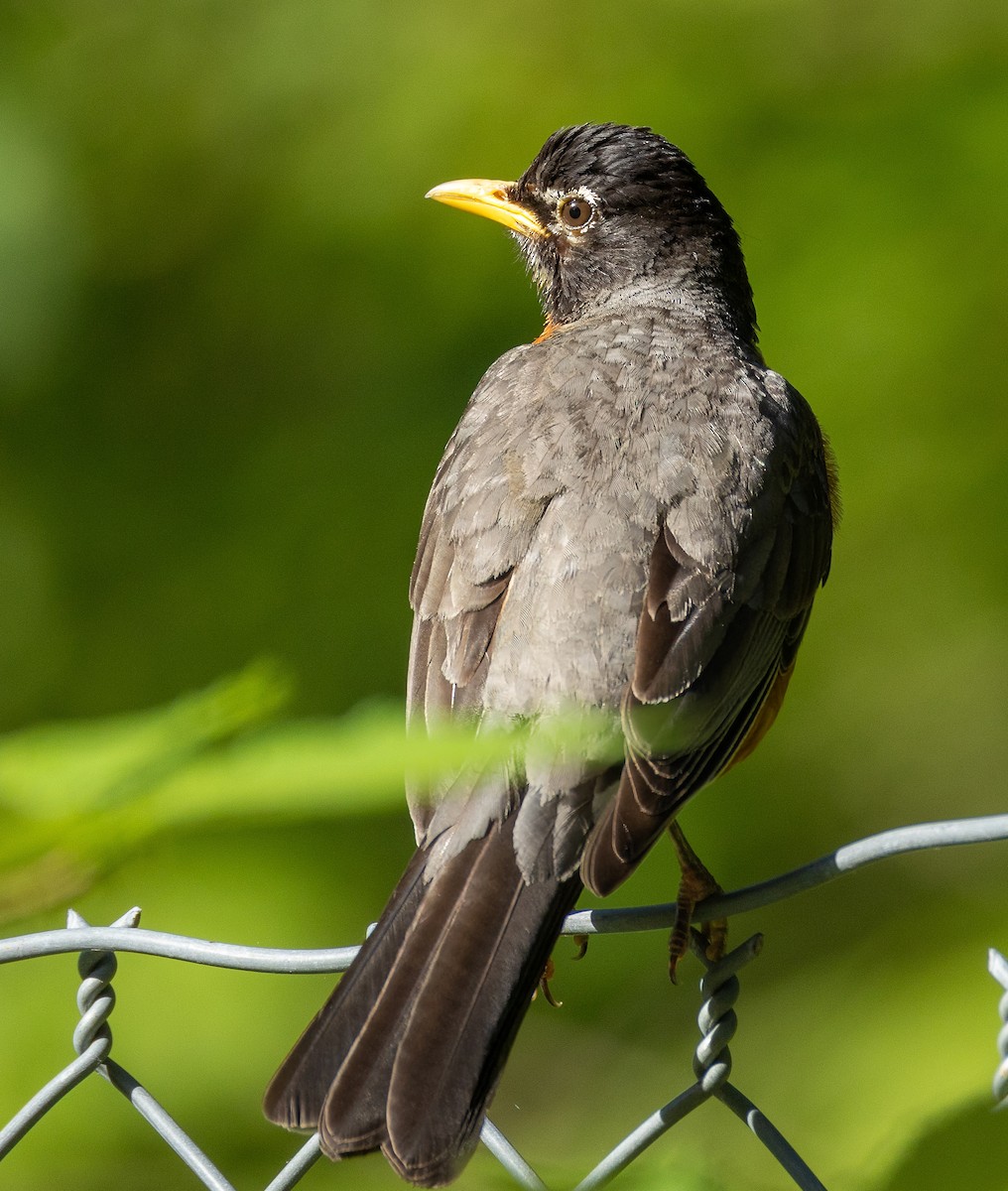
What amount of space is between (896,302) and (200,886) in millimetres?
2675

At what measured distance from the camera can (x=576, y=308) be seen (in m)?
4.52

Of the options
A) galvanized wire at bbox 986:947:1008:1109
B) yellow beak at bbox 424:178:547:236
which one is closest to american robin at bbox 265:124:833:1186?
yellow beak at bbox 424:178:547:236

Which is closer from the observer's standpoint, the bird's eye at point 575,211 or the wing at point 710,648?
the wing at point 710,648

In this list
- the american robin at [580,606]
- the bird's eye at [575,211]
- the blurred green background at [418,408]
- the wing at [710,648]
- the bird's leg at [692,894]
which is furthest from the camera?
the bird's eye at [575,211]

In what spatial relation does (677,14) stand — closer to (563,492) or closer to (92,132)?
(92,132)

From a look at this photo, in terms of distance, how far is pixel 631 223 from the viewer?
4.41 meters

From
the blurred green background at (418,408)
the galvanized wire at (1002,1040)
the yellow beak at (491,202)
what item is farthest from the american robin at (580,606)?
the blurred green background at (418,408)

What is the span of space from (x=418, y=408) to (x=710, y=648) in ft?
8.09

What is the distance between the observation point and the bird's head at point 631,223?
4.31 meters

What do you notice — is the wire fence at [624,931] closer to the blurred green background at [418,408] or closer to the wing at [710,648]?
the wing at [710,648]

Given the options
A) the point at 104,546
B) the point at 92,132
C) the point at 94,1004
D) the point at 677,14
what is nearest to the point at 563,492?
the point at 94,1004

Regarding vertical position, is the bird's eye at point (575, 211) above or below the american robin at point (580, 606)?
above

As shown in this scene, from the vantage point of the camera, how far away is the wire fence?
1.63m

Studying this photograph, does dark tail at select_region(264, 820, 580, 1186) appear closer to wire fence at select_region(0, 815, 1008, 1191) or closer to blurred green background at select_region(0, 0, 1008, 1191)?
wire fence at select_region(0, 815, 1008, 1191)
